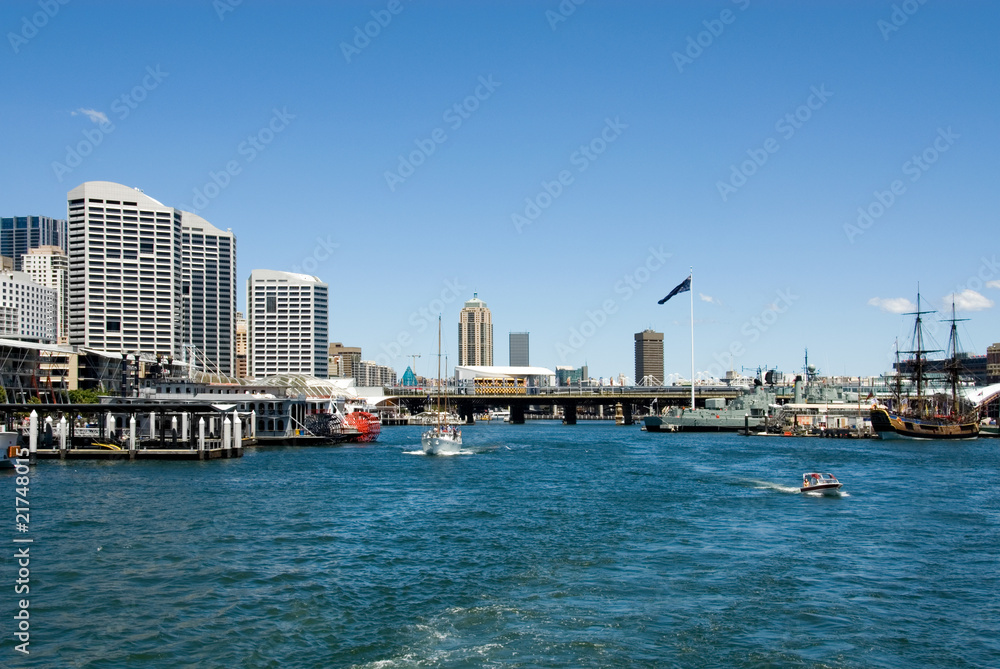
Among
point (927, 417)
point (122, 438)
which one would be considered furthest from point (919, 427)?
point (122, 438)

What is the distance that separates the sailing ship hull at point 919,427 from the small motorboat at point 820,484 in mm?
85413

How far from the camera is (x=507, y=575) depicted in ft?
107

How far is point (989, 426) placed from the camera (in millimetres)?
155750

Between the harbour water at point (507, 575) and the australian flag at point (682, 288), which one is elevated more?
the australian flag at point (682, 288)

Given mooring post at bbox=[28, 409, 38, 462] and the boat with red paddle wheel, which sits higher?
mooring post at bbox=[28, 409, 38, 462]

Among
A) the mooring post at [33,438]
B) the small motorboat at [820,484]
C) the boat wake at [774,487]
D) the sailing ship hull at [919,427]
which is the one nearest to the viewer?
the small motorboat at [820,484]

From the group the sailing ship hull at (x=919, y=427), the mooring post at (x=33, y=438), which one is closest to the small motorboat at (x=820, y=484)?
the mooring post at (x=33, y=438)

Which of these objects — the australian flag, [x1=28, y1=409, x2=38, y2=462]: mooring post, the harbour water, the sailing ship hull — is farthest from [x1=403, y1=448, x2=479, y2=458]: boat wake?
the australian flag

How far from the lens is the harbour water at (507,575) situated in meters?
24.0

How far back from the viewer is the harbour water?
23984 millimetres

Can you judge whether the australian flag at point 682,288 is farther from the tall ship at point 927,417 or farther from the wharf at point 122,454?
the wharf at point 122,454

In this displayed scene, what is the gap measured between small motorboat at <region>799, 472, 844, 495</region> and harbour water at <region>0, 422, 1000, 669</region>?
1713 millimetres

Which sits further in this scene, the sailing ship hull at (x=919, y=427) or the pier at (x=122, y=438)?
the sailing ship hull at (x=919, y=427)

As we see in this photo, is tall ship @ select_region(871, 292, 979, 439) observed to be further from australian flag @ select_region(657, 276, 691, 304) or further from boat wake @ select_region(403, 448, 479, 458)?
boat wake @ select_region(403, 448, 479, 458)
